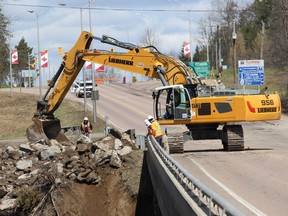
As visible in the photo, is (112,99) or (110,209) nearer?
(110,209)

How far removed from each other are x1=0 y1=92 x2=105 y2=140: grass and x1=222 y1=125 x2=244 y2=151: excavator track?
803 inches

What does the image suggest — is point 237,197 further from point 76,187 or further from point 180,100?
point 76,187

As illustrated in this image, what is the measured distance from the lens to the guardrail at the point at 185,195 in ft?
26.4

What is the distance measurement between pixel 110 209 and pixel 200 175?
7.83 m

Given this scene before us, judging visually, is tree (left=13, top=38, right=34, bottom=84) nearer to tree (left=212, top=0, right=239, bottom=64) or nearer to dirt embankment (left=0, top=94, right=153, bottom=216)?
tree (left=212, top=0, right=239, bottom=64)

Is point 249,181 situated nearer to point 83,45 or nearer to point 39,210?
point 39,210

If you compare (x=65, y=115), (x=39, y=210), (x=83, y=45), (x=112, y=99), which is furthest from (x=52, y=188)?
(x=112, y=99)

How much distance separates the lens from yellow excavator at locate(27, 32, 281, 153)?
22688 mm

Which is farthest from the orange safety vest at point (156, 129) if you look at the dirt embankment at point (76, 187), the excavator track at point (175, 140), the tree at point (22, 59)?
the tree at point (22, 59)

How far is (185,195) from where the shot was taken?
10023mm

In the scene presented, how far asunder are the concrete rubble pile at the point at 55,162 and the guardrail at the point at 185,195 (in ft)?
32.0

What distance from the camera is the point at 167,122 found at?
2289cm

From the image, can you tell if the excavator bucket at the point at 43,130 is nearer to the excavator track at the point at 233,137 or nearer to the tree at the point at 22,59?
the excavator track at the point at 233,137

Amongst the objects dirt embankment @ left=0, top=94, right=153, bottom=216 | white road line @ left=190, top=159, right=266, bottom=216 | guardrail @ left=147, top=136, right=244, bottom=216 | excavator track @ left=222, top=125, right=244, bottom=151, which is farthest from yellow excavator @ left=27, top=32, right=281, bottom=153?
guardrail @ left=147, top=136, right=244, bottom=216
